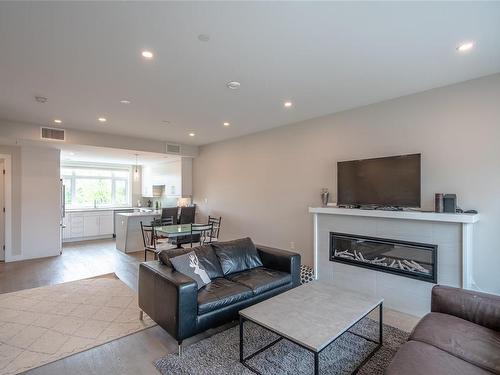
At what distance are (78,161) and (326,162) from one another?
772 centimetres

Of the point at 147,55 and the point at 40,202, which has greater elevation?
the point at 147,55

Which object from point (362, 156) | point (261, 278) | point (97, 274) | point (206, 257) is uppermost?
point (362, 156)

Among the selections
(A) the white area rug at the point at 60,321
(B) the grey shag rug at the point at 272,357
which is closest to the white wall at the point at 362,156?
(B) the grey shag rug at the point at 272,357

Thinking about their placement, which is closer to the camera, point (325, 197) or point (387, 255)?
point (387, 255)

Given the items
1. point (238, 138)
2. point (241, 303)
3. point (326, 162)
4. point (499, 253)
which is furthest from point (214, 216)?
point (499, 253)

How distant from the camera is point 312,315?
2.18 meters

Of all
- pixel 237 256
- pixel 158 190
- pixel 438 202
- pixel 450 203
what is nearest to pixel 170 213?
pixel 158 190

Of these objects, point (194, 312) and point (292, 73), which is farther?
point (292, 73)

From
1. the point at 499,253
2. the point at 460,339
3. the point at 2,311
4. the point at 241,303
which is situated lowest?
the point at 2,311

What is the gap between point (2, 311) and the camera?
3.20 metres

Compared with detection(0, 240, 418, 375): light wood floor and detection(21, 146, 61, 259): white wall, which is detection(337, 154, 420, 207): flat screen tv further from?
detection(21, 146, 61, 259): white wall

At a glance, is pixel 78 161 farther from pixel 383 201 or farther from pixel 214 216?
pixel 383 201

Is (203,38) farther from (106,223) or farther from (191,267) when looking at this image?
(106,223)

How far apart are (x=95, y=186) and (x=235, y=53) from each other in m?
8.17
